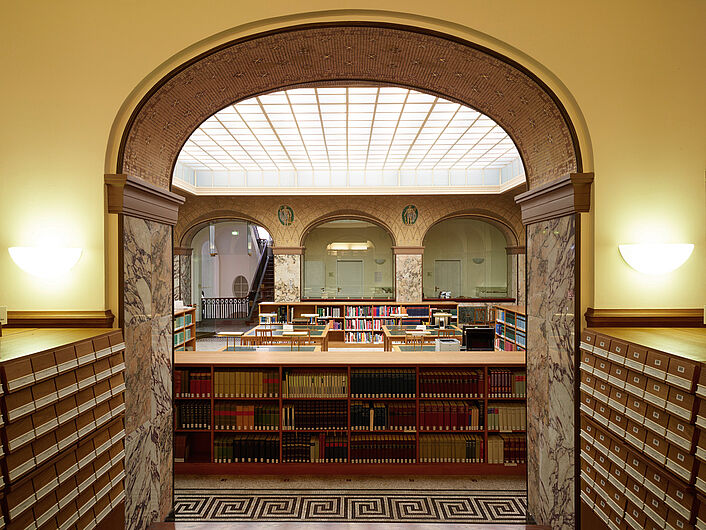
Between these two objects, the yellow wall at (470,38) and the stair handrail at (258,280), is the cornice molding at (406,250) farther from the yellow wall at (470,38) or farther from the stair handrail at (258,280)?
the yellow wall at (470,38)

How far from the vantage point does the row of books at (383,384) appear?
481 cm

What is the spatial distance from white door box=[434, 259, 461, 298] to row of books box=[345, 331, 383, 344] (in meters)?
5.90

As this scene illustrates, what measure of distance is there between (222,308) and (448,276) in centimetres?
941

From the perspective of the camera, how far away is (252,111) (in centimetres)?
702

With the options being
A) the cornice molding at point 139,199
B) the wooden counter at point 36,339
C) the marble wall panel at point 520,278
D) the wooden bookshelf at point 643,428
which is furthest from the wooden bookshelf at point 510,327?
the wooden counter at point 36,339

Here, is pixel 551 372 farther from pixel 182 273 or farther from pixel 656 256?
pixel 182 273

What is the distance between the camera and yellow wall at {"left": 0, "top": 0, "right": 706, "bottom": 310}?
3031 mm

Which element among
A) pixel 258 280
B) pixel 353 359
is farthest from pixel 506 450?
pixel 258 280

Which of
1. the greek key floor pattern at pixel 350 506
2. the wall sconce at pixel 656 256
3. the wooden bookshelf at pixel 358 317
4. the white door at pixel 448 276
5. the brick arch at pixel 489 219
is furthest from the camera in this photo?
the white door at pixel 448 276

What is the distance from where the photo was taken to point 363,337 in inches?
487

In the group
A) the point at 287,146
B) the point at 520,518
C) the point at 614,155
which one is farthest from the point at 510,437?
the point at 287,146

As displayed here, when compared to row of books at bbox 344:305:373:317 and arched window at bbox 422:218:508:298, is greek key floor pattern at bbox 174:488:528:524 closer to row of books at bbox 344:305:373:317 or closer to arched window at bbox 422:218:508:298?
row of books at bbox 344:305:373:317

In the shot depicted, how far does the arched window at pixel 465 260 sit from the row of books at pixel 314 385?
1266 cm

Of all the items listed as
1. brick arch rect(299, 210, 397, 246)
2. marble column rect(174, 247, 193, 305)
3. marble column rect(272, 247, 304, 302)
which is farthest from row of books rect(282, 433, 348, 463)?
marble column rect(174, 247, 193, 305)
